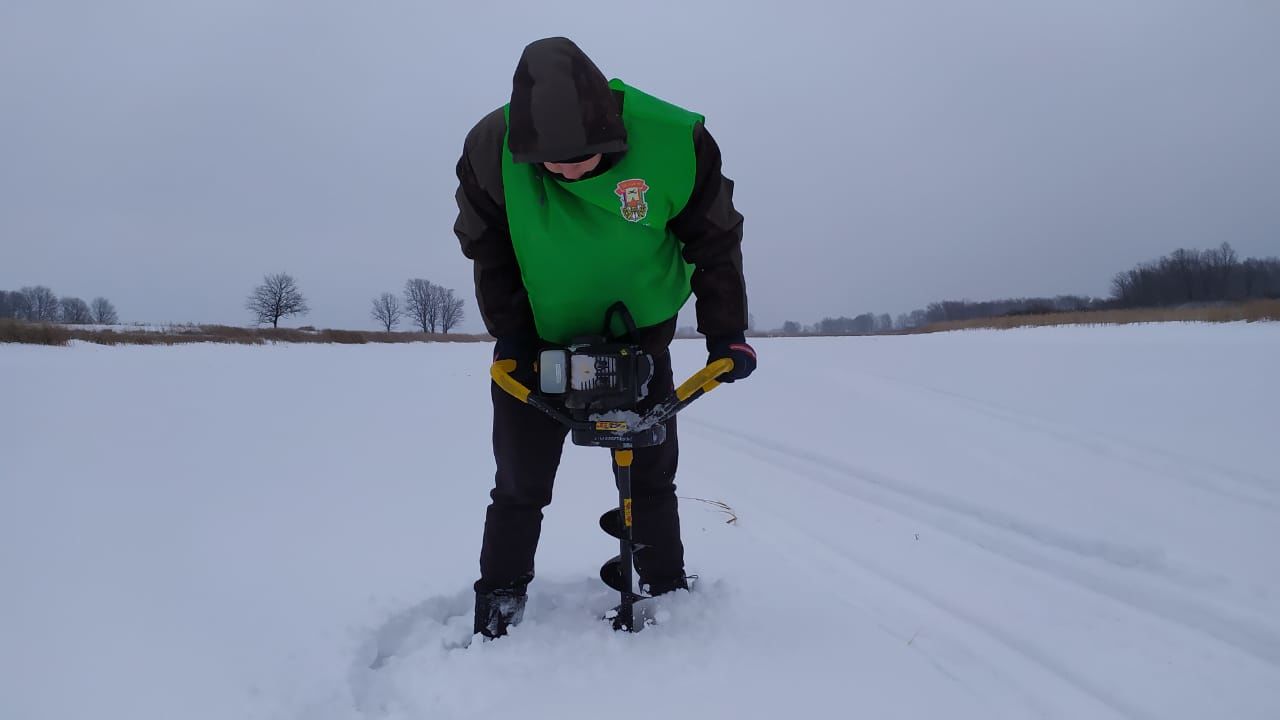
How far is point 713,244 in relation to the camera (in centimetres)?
163

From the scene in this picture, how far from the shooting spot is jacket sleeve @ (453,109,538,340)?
153 centimetres

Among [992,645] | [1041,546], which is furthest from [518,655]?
[1041,546]

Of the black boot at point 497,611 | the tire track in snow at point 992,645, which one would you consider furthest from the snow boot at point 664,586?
the tire track in snow at point 992,645

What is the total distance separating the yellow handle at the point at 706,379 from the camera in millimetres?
1527

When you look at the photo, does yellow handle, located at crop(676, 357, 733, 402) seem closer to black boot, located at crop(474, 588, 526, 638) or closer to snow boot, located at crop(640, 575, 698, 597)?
snow boot, located at crop(640, 575, 698, 597)

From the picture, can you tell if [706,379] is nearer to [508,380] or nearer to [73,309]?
[508,380]

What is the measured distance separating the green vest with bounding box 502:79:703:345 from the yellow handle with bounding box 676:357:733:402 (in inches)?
12.4

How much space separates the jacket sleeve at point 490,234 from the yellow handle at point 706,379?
21.5 inches

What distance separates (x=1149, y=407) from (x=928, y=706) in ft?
13.6

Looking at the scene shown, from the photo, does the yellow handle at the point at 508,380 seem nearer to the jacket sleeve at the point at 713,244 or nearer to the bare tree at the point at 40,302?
the jacket sleeve at the point at 713,244

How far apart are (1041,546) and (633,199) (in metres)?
2.41

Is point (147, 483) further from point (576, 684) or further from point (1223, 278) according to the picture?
point (1223, 278)

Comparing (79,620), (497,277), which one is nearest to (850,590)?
(497,277)

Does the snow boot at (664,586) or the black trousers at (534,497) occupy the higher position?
the black trousers at (534,497)
